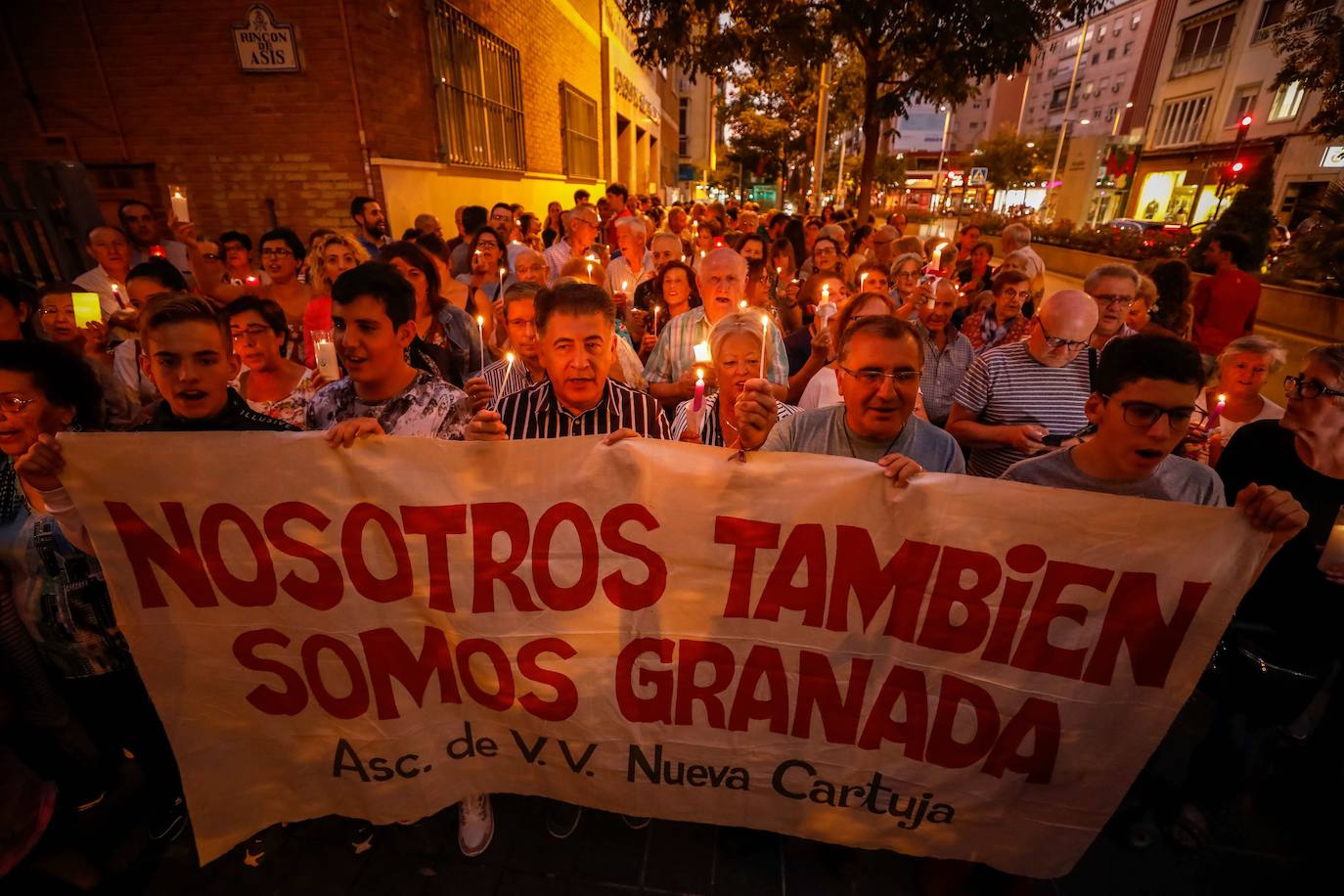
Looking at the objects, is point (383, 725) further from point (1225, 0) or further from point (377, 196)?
point (1225, 0)

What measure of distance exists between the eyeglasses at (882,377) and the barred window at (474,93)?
399 inches

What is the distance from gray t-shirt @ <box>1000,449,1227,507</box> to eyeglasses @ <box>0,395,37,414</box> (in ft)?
11.4

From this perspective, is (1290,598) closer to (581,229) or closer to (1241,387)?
(1241,387)

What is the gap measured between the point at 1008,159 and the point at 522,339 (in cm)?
6258

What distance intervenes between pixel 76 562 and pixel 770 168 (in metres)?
42.7

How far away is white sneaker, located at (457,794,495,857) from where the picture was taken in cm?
242

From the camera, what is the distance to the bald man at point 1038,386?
322 cm

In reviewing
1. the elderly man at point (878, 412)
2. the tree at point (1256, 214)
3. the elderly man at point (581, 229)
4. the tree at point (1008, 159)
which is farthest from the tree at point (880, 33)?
the tree at point (1008, 159)

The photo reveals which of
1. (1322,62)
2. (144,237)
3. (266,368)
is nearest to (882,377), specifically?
(266,368)

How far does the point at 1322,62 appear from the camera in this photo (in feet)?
38.1

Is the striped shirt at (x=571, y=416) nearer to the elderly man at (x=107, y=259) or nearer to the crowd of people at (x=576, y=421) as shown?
the crowd of people at (x=576, y=421)

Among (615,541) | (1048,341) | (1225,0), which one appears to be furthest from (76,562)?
(1225,0)

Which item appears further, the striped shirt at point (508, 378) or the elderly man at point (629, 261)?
the elderly man at point (629, 261)

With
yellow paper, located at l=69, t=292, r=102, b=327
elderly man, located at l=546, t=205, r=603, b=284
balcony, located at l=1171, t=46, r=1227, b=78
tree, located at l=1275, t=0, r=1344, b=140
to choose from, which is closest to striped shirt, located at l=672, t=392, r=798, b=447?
yellow paper, located at l=69, t=292, r=102, b=327
